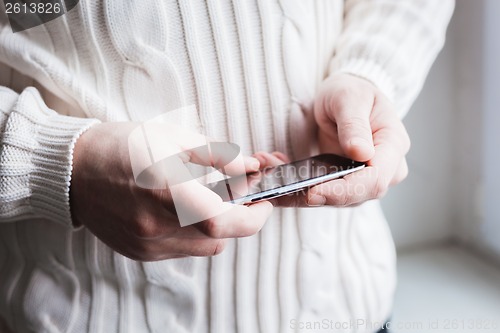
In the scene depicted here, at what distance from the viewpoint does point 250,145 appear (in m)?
0.42

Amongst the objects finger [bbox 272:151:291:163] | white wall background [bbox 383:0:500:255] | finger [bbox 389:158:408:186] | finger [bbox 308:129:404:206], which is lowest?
white wall background [bbox 383:0:500:255]

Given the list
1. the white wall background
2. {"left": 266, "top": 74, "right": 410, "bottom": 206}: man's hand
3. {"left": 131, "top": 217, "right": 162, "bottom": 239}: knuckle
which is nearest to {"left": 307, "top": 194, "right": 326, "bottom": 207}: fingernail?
{"left": 266, "top": 74, "right": 410, "bottom": 206}: man's hand

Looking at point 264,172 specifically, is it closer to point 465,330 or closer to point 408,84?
point 408,84

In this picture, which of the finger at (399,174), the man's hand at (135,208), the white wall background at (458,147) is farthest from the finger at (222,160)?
the white wall background at (458,147)

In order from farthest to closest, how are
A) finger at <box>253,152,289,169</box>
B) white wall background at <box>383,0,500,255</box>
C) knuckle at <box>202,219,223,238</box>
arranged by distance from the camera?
white wall background at <box>383,0,500,255</box>, finger at <box>253,152,289,169</box>, knuckle at <box>202,219,223,238</box>

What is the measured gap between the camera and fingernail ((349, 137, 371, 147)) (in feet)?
1.14

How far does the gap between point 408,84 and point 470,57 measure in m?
0.32

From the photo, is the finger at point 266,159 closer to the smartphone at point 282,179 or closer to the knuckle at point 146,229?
the smartphone at point 282,179

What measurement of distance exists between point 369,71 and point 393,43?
5 cm

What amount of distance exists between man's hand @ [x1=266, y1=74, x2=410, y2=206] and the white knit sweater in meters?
0.02

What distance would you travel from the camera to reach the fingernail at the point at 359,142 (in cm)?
35

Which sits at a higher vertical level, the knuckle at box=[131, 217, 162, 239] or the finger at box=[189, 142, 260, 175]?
the finger at box=[189, 142, 260, 175]

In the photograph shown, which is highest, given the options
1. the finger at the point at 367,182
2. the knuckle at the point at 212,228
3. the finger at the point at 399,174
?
the knuckle at the point at 212,228

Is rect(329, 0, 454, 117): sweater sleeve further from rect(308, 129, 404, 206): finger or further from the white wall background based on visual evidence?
the white wall background
